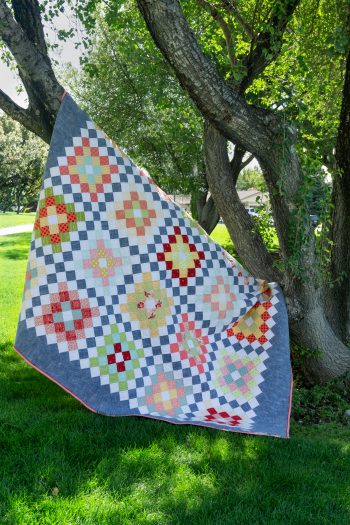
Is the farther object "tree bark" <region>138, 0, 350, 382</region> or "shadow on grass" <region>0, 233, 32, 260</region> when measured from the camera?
"shadow on grass" <region>0, 233, 32, 260</region>

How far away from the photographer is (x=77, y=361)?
4.34 meters

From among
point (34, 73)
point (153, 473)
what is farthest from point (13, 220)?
point (153, 473)

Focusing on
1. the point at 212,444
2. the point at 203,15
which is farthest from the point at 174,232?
the point at 203,15

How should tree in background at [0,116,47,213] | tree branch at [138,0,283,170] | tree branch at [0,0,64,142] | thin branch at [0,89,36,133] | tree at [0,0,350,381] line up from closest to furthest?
tree branch at [138,0,283,170] < tree at [0,0,350,381] < tree branch at [0,0,64,142] < thin branch at [0,89,36,133] < tree in background at [0,116,47,213]

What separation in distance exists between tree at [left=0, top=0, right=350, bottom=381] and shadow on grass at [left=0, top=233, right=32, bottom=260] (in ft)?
37.0

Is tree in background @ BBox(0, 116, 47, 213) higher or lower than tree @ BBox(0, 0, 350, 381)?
higher

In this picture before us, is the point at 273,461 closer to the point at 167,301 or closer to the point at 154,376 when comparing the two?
the point at 154,376

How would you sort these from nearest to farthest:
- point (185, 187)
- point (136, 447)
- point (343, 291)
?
point (136, 447)
point (343, 291)
point (185, 187)

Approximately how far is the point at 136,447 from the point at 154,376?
2.77 feet

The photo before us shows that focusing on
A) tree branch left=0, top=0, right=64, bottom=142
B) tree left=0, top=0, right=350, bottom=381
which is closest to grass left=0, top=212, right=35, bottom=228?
tree branch left=0, top=0, right=64, bottom=142

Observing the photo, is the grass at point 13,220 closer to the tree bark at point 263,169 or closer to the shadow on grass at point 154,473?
the tree bark at point 263,169

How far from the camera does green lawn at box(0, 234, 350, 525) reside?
2.98m

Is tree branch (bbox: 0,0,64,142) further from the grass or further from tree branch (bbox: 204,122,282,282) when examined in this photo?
the grass

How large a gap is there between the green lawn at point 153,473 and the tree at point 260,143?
1.46 meters
